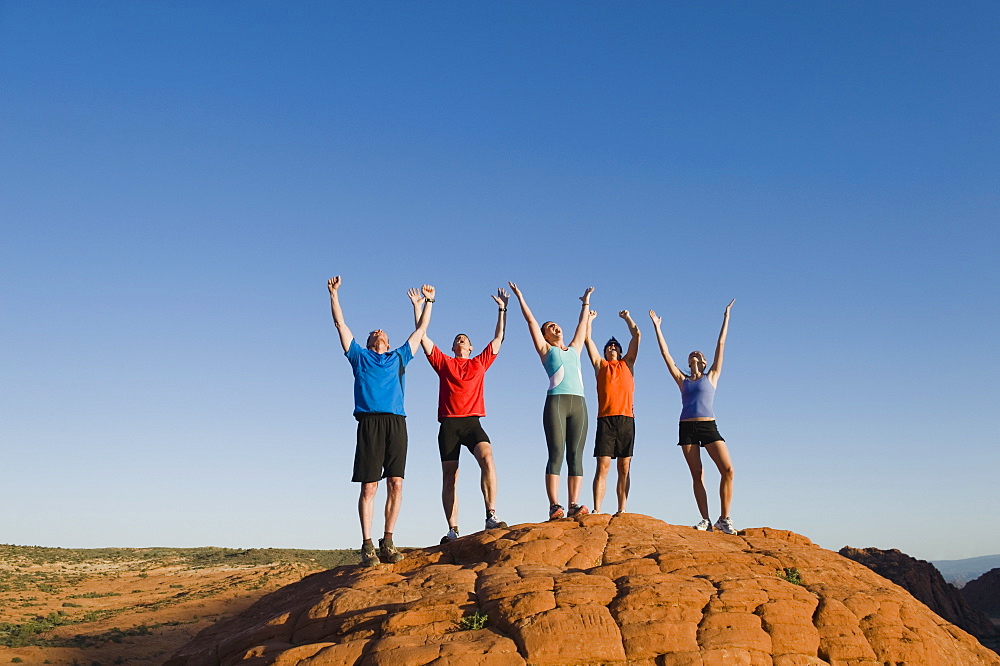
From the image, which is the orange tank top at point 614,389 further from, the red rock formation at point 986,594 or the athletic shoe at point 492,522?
the red rock formation at point 986,594

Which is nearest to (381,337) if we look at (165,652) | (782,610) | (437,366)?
(437,366)

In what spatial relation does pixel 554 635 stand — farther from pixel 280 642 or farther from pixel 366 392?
pixel 366 392

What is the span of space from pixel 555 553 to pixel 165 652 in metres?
16.2

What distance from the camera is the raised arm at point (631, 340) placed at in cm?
1236

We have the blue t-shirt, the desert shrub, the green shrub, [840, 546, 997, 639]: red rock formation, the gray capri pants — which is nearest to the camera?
the green shrub

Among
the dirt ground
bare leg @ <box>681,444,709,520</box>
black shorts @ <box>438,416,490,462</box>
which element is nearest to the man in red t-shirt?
black shorts @ <box>438,416,490,462</box>

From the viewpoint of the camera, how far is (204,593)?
31.2m

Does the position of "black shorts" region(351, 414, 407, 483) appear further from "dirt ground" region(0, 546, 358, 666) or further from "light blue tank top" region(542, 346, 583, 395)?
"dirt ground" region(0, 546, 358, 666)

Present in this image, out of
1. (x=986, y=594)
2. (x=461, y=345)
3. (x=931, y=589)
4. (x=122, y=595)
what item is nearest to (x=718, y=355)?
(x=461, y=345)

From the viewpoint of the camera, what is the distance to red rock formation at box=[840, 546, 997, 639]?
3766 cm

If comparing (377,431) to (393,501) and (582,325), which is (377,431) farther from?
(582,325)

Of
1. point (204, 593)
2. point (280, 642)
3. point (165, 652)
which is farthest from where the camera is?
point (204, 593)

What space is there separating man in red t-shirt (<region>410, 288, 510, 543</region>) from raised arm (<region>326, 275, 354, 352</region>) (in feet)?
3.53

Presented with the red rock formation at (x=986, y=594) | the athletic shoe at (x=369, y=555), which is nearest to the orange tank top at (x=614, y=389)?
the athletic shoe at (x=369, y=555)
